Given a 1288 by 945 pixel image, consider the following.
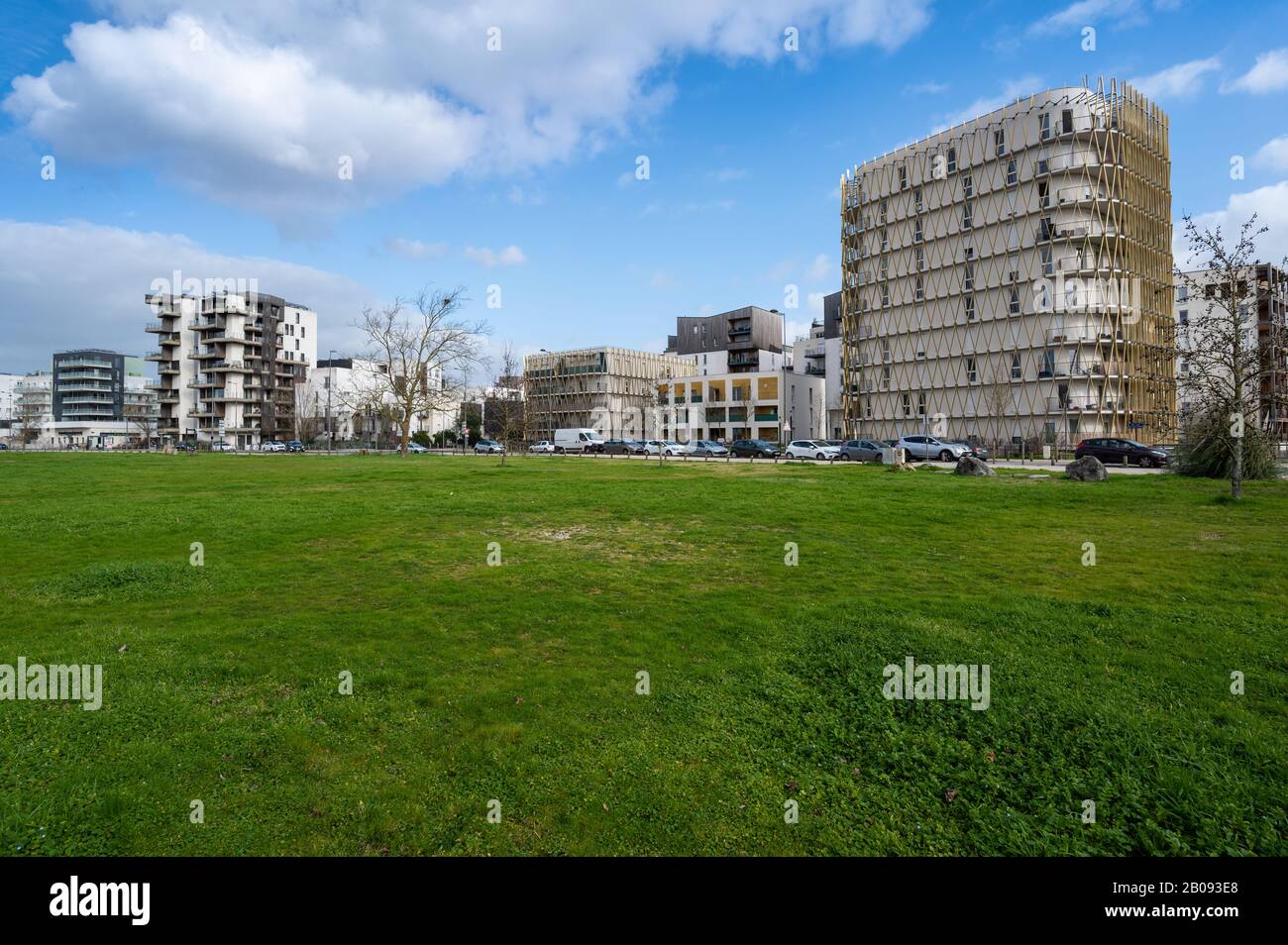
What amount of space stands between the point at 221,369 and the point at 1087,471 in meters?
129

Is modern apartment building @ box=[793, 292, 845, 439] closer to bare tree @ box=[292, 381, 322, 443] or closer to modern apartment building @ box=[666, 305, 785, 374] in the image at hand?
modern apartment building @ box=[666, 305, 785, 374]

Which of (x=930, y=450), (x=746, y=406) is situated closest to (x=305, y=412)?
(x=746, y=406)

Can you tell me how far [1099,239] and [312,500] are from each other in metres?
76.7

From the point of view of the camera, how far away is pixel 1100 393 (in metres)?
67.9

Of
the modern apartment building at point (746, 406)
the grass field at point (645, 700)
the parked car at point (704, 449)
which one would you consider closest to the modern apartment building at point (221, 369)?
the modern apartment building at point (746, 406)

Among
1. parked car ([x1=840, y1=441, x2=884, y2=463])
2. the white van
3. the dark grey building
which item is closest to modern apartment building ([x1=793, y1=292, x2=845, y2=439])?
the white van

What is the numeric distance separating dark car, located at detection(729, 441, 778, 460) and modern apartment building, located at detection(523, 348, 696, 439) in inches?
1982

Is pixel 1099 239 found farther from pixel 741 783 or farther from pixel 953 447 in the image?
pixel 741 783

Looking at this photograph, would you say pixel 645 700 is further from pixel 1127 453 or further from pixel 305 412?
pixel 305 412

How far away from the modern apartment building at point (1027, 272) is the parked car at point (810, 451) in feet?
65.6

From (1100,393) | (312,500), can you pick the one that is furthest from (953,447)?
(312,500)

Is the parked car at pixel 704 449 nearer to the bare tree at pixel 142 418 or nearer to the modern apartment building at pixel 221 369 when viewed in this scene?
the modern apartment building at pixel 221 369
